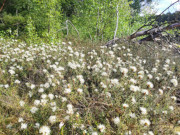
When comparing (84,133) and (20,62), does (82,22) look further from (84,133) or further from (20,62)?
(84,133)

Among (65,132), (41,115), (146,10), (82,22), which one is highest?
(146,10)

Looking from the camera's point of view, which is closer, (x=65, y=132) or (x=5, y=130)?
(x=65, y=132)

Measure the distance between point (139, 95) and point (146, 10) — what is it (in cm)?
1482

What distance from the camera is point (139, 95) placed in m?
2.15

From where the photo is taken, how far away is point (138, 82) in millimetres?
2428

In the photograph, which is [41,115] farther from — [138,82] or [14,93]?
[138,82]

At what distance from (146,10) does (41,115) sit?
15.8 metres

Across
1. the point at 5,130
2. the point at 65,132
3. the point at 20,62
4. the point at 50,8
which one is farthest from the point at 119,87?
the point at 50,8

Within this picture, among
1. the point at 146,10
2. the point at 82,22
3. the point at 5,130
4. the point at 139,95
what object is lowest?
the point at 5,130

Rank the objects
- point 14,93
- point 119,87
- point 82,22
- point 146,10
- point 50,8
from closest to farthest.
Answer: point 119,87 → point 14,93 → point 50,8 → point 82,22 → point 146,10

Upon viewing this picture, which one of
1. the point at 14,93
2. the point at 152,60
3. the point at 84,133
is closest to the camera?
the point at 84,133

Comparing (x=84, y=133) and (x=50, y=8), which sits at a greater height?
(x=50, y=8)

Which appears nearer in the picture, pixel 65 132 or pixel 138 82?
pixel 65 132

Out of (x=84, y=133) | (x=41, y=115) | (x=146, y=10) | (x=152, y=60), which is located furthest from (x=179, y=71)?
(x=146, y=10)
